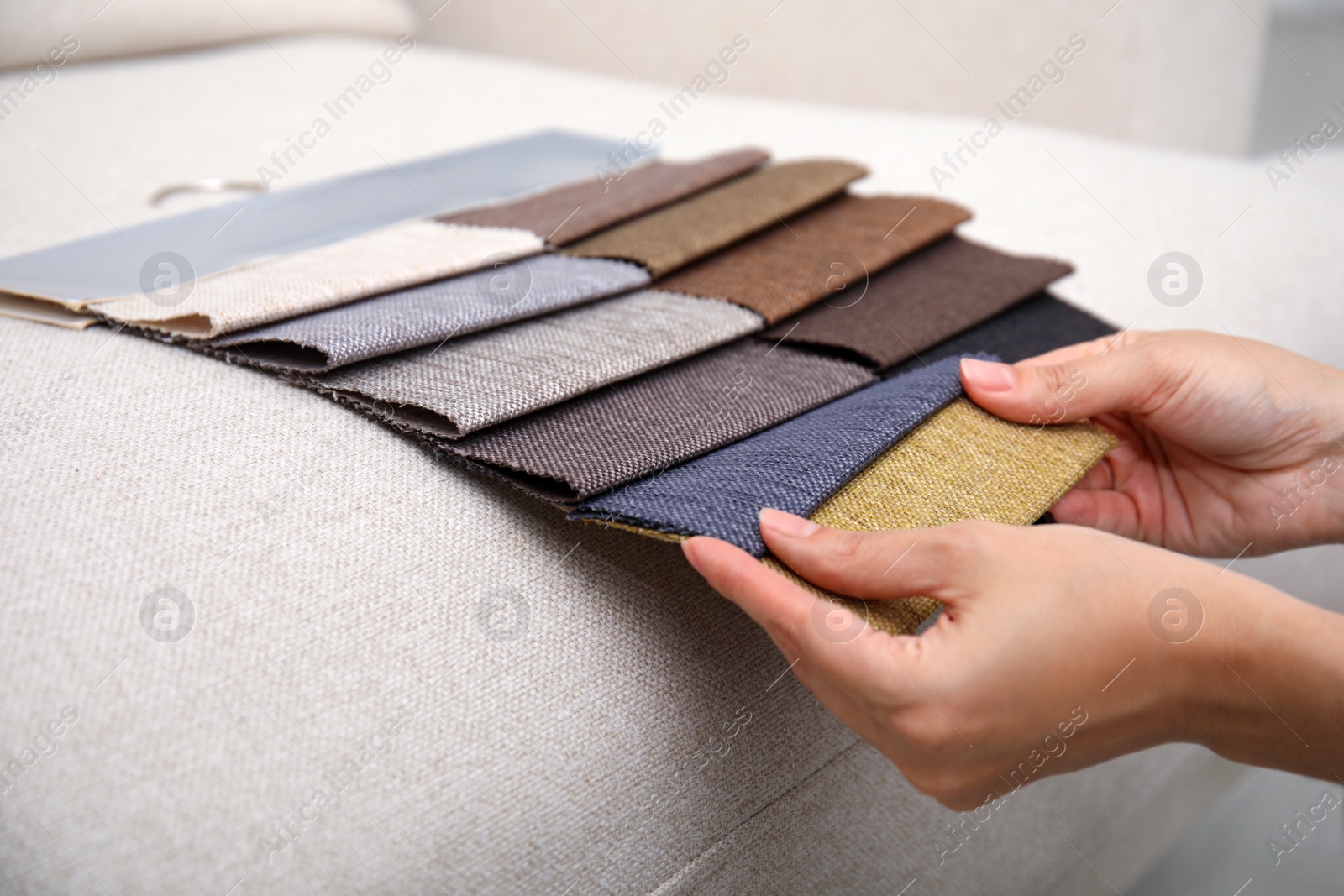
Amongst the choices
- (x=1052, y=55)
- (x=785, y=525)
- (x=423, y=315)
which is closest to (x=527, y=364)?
(x=423, y=315)

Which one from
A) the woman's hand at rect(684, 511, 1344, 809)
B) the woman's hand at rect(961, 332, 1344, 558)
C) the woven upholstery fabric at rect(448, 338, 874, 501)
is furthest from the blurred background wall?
the woman's hand at rect(684, 511, 1344, 809)

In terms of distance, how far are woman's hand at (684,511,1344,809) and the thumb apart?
4.5 inches

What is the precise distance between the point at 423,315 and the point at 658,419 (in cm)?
Answer: 16

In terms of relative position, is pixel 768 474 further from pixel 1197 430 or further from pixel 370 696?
pixel 1197 430

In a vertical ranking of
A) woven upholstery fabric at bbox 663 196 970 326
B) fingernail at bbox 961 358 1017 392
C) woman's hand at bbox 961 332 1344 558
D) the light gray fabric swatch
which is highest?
the light gray fabric swatch

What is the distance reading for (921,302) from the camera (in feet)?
2.28

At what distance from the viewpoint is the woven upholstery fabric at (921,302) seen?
2.10 feet

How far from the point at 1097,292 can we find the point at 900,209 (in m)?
0.19

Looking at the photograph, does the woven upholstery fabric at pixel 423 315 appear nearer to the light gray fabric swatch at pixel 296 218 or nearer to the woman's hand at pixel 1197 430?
the light gray fabric swatch at pixel 296 218

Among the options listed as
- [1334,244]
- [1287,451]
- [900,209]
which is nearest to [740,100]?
[900,209]

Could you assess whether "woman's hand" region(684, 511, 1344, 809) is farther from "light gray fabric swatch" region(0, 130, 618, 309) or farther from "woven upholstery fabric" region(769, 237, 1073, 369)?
"light gray fabric swatch" region(0, 130, 618, 309)

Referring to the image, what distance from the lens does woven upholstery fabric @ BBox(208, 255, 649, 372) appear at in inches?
20.4

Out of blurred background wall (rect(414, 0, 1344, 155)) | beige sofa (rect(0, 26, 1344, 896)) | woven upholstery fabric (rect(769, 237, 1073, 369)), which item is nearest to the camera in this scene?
beige sofa (rect(0, 26, 1344, 896))

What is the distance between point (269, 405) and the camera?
518 mm
